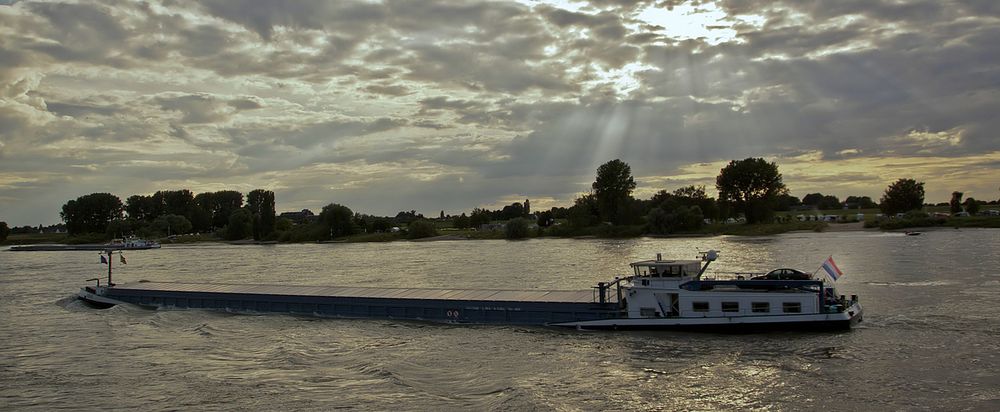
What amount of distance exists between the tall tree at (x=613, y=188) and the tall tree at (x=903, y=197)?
2981 inches

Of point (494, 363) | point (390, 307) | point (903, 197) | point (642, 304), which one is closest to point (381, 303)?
point (390, 307)

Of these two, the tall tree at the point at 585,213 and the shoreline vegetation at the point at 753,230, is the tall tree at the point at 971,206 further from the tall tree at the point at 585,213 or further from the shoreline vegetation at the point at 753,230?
the tall tree at the point at 585,213

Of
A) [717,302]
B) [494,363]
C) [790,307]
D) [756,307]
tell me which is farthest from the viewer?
[717,302]

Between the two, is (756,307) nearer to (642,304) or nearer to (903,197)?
(642,304)

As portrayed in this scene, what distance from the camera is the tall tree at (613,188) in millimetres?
179500

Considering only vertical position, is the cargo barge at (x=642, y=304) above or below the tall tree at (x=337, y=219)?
below

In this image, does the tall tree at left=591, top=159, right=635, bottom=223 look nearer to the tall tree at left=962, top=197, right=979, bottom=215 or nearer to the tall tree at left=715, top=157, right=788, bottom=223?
the tall tree at left=715, top=157, right=788, bottom=223

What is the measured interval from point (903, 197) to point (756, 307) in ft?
585

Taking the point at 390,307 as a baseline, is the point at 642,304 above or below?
above

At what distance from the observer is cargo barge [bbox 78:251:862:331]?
37750mm

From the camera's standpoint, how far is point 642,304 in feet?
131

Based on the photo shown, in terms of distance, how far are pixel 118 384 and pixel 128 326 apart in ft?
60.5

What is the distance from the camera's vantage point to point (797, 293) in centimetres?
3788

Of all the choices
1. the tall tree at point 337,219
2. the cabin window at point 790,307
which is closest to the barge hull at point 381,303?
the cabin window at point 790,307
